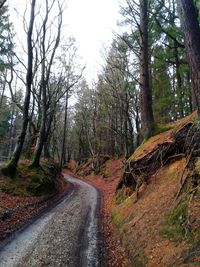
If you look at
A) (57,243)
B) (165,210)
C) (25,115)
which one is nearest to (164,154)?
(165,210)

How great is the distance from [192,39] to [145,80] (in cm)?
885

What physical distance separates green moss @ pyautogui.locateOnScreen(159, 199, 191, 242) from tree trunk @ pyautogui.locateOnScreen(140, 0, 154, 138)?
8.82 m

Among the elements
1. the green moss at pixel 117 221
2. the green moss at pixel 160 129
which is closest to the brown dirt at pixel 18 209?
the green moss at pixel 117 221

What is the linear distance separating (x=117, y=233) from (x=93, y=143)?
3405 centimetres

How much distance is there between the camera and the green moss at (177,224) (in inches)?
269

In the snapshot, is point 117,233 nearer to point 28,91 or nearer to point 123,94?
point 28,91

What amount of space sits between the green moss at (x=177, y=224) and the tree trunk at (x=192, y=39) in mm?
2415

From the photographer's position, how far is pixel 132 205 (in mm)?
11734

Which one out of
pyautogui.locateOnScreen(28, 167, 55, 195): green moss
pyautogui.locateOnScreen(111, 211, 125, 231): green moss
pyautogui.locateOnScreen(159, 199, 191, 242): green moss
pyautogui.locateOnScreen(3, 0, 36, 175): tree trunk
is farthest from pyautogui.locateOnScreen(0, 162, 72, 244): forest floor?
pyautogui.locateOnScreen(159, 199, 191, 242): green moss

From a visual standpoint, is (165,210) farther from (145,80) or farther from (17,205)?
(145,80)

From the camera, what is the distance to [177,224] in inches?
288

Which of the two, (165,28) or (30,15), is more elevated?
(30,15)

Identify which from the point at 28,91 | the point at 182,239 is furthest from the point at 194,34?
the point at 28,91

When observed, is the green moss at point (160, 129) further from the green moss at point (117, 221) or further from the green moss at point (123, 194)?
the green moss at point (117, 221)
